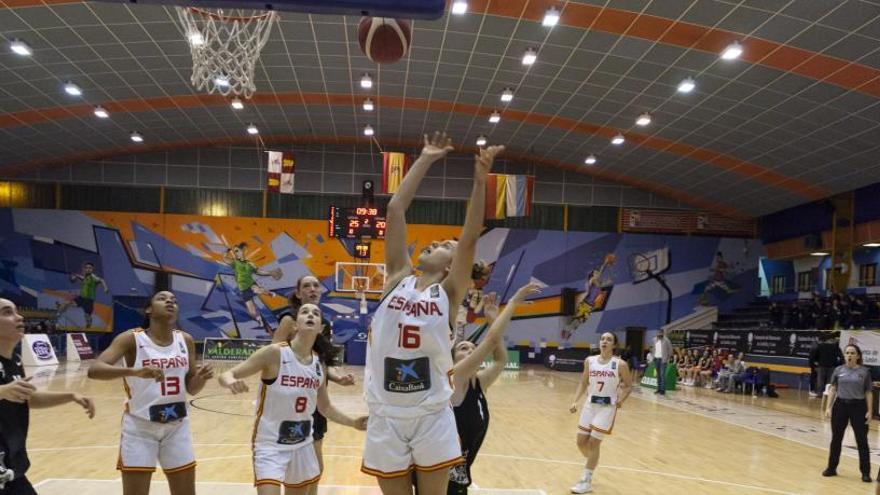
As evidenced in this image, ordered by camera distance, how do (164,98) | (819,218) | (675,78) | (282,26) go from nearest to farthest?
(282,26) < (675,78) < (164,98) < (819,218)

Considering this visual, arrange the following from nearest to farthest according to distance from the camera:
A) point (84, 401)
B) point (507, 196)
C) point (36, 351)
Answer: point (84, 401) < point (36, 351) < point (507, 196)

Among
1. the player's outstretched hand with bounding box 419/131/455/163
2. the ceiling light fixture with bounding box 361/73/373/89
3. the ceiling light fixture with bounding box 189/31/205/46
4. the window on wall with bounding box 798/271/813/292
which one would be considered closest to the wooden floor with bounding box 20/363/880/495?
the player's outstretched hand with bounding box 419/131/455/163

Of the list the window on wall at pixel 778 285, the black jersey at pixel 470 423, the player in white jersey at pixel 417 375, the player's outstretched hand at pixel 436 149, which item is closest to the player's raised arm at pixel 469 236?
the player in white jersey at pixel 417 375

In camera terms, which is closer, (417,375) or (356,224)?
(417,375)

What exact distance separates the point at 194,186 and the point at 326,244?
19.8ft

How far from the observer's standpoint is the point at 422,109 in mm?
25391

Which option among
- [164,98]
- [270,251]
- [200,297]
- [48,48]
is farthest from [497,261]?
[48,48]

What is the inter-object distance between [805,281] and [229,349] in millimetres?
22533

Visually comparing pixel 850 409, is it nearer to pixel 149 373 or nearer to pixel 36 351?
pixel 149 373

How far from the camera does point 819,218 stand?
27.7 meters

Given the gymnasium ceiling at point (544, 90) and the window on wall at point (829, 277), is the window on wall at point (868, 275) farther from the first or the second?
the gymnasium ceiling at point (544, 90)

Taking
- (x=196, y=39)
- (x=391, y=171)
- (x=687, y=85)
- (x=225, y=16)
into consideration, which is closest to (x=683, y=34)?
(x=687, y=85)

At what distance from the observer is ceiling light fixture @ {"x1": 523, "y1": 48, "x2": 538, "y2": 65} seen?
1901 cm

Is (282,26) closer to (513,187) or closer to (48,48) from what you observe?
(48,48)
